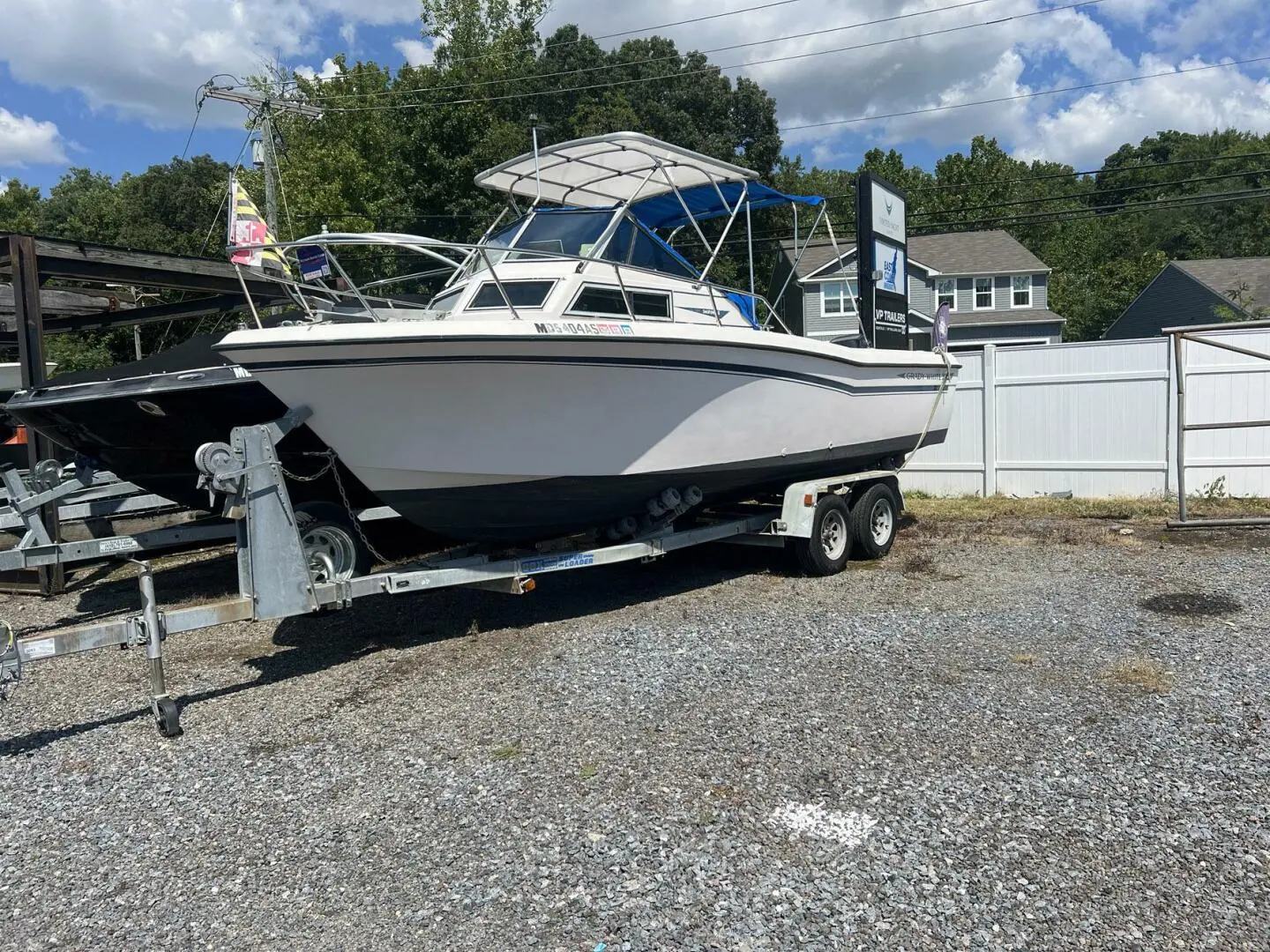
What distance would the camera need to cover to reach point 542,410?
5.36 meters

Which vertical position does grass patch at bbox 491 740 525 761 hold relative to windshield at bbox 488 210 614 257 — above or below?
below

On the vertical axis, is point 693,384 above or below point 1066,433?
above

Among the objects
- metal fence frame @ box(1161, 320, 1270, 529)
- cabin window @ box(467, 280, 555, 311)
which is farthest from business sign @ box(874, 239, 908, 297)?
cabin window @ box(467, 280, 555, 311)

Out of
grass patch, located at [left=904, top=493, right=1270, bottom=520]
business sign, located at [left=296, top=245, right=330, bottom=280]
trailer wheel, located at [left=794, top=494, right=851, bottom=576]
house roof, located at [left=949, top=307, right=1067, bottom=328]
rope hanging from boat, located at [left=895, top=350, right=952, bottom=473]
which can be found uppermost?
house roof, located at [left=949, top=307, right=1067, bottom=328]

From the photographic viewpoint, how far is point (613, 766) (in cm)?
388

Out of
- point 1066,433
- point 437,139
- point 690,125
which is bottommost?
point 1066,433

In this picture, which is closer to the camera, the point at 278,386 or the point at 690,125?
the point at 278,386

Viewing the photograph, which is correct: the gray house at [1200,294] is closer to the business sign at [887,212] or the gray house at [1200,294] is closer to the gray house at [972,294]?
the gray house at [972,294]

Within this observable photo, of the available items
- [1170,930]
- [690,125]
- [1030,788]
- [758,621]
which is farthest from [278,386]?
[690,125]

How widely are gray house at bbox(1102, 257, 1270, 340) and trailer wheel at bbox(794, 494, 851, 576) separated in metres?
25.4

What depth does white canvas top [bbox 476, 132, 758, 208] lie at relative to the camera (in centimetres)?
680

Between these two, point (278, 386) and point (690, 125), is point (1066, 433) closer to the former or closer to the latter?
point (278, 386)

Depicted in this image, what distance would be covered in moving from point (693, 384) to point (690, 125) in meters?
38.4

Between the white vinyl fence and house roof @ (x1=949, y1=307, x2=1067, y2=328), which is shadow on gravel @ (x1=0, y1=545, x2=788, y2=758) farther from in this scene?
house roof @ (x1=949, y1=307, x2=1067, y2=328)
